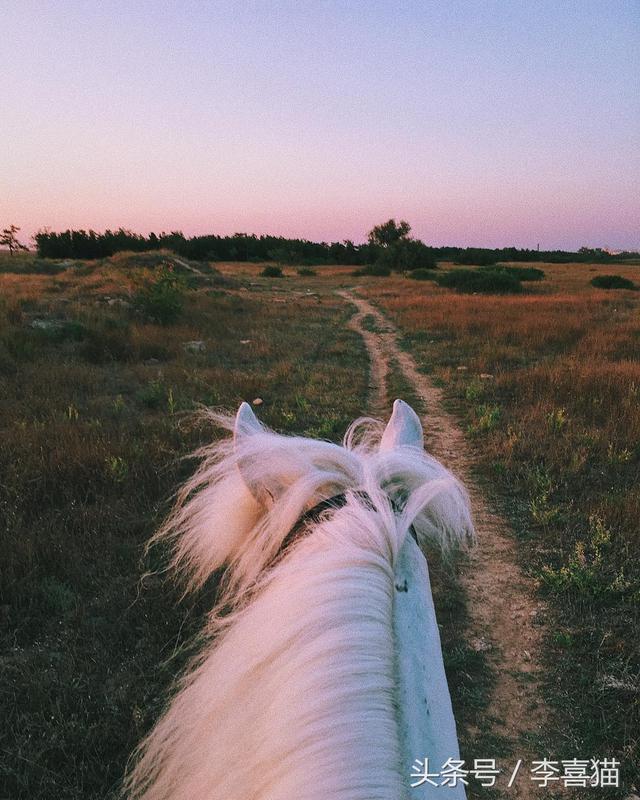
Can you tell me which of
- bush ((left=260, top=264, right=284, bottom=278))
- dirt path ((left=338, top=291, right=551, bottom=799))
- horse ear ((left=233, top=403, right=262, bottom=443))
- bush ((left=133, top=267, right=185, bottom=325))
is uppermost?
bush ((left=260, top=264, right=284, bottom=278))

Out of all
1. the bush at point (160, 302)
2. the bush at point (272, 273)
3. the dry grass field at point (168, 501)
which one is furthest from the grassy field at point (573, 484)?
the bush at point (272, 273)

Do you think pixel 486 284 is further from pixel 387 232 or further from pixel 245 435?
pixel 387 232

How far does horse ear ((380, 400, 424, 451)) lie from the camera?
161cm

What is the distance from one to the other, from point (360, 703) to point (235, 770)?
0.24 metres

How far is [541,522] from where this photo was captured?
375cm

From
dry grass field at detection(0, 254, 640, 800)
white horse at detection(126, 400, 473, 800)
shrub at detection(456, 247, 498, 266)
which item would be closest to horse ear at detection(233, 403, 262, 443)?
white horse at detection(126, 400, 473, 800)

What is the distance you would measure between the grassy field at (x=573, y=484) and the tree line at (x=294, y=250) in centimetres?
→ 3762

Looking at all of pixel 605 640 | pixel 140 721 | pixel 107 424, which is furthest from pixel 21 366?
pixel 605 640

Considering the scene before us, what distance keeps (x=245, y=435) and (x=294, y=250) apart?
220ft

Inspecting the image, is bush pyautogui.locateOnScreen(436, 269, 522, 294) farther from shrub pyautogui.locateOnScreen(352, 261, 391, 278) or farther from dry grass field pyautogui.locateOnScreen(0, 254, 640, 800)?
shrub pyautogui.locateOnScreen(352, 261, 391, 278)

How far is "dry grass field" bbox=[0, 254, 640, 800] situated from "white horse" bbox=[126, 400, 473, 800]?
1339 mm

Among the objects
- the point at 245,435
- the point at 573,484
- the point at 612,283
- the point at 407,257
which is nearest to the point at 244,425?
the point at 245,435

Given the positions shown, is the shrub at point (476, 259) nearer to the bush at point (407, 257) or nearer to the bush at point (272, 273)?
the bush at point (407, 257)

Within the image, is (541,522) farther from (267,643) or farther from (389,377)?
(389,377)
